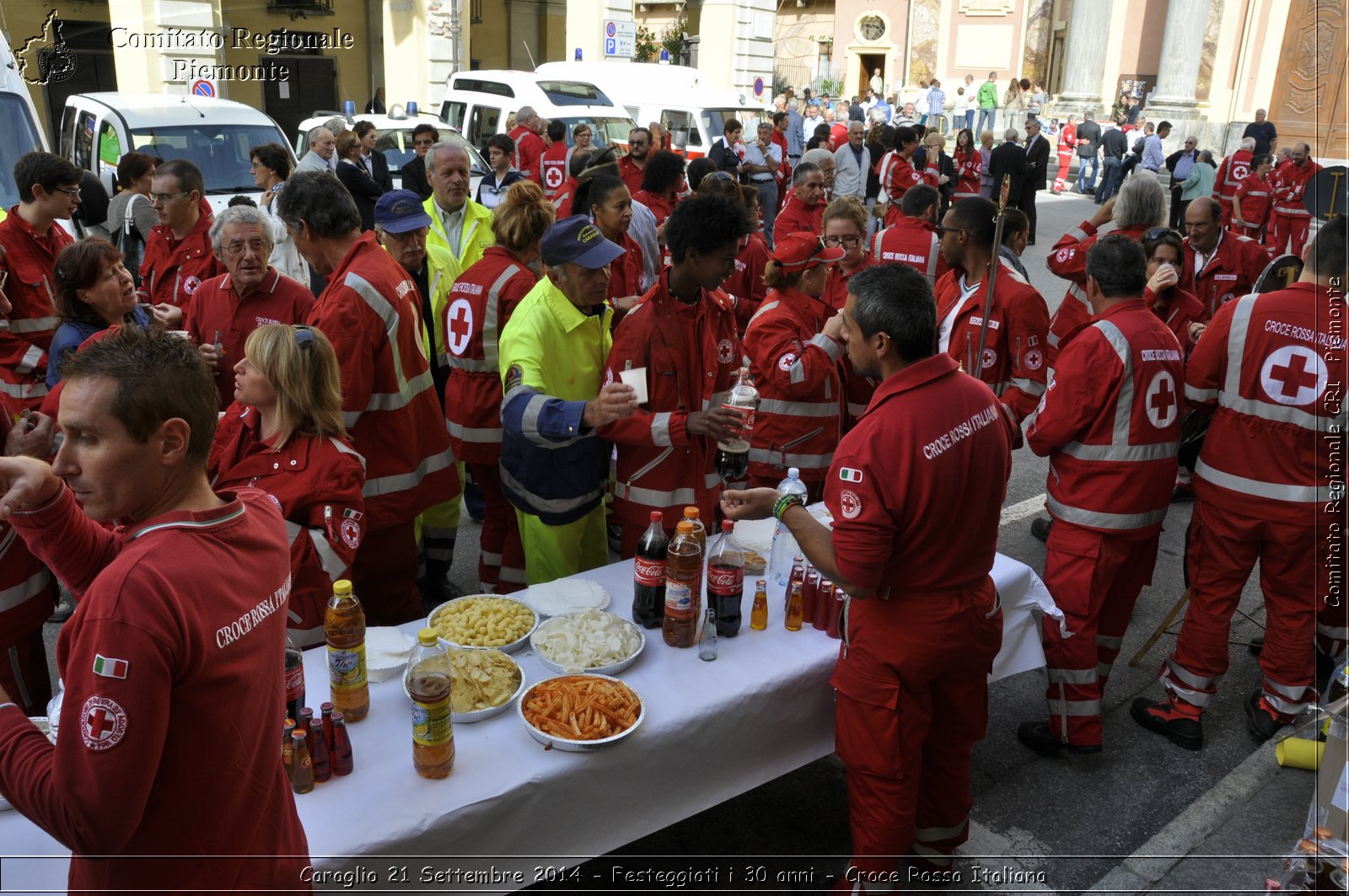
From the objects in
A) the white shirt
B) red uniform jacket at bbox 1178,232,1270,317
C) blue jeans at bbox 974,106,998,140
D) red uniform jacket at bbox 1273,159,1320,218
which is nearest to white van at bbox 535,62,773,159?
red uniform jacket at bbox 1273,159,1320,218

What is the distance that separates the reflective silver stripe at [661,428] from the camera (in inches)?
148

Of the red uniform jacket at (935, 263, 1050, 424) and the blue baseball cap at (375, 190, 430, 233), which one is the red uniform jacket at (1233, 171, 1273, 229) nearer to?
the red uniform jacket at (935, 263, 1050, 424)

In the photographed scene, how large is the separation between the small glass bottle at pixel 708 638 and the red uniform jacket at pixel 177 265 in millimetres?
4101

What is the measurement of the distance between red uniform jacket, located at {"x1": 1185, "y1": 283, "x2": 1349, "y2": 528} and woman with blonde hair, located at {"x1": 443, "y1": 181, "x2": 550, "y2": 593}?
132 inches

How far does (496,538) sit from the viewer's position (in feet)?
17.6

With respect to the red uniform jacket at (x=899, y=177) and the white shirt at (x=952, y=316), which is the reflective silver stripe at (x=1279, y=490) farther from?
the red uniform jacket at (x=899, y=177)

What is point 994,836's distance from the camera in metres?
3.90

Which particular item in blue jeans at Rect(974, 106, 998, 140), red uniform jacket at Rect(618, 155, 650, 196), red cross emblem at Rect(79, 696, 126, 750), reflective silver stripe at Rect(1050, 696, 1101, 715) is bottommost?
reflective silver stripe at Rect(1050, 696, 1101, 715)

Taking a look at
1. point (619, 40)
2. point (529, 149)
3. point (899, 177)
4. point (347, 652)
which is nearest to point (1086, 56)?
point (619, 40)

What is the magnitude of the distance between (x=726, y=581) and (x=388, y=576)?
1.94 meters

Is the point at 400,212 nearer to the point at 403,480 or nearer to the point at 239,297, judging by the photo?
the point at 239,297

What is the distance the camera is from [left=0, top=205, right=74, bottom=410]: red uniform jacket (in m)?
5.50

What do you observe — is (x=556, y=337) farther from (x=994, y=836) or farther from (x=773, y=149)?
(x=773, y=149)

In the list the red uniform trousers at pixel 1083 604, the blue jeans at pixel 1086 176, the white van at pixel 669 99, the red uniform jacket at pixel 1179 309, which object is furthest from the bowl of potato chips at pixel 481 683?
the blue jeans at pixel 1086 176
